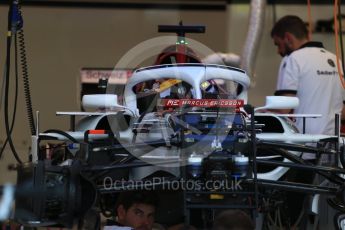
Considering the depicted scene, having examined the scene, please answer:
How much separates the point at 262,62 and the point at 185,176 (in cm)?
645

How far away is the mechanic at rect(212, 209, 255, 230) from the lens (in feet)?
14.7

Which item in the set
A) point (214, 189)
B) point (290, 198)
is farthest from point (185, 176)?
point (290, 198)

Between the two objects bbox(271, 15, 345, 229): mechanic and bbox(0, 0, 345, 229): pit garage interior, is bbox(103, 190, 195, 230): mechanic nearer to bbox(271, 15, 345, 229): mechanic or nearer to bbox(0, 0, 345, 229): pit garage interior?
bbox(271, 15, 345, 229): mechanic

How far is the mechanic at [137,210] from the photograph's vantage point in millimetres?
5633

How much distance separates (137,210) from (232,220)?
135 centimetres

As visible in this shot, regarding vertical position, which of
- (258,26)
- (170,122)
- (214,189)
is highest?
(258,26)

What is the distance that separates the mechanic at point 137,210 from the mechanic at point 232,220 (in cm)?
123

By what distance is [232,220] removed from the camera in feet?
14.7

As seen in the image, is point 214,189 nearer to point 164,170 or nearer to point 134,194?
point 164,170

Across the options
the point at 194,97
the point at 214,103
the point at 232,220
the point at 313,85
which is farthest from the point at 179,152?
the point at 313,85

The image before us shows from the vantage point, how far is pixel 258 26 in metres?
9.01

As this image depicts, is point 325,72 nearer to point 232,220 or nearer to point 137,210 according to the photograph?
point 137,210

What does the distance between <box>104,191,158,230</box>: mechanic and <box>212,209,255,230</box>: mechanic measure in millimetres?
1229

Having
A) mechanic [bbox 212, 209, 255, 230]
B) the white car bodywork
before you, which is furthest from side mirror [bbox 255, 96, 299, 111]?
mechanic [bbox 212, 209, 255, 230]
